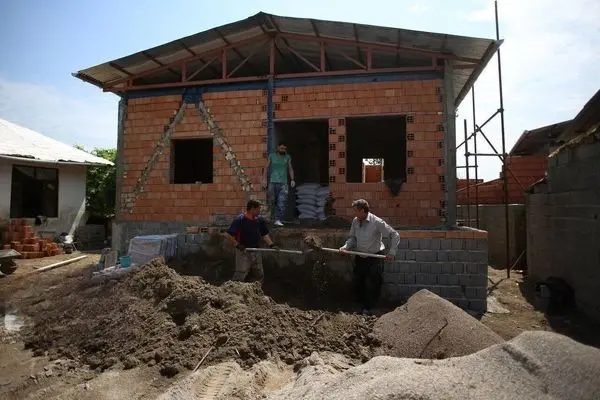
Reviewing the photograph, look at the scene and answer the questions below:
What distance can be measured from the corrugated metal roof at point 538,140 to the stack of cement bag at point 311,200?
19.4ft

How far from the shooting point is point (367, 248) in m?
5.36

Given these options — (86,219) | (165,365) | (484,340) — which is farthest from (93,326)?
(86,219)

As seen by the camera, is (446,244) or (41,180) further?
(41,180)

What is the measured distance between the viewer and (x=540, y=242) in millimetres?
7945

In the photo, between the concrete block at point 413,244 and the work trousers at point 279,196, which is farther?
the work trousers at point 279,196

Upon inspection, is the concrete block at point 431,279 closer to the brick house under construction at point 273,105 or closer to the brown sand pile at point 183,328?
the brick house under construction at point 273,105

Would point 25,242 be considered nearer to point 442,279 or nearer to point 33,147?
point 33,147

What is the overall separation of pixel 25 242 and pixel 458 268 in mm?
11733

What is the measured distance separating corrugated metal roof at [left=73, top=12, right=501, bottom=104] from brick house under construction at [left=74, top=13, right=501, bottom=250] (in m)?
0.03

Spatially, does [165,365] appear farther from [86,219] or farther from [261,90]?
[86,219]

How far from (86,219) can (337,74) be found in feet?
40.1

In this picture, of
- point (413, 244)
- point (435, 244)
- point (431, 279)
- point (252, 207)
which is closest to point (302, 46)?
point (252, 207)

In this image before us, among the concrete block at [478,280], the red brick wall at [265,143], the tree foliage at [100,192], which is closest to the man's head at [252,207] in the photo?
the red brick wall at [265,143]

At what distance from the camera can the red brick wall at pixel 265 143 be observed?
717cm
